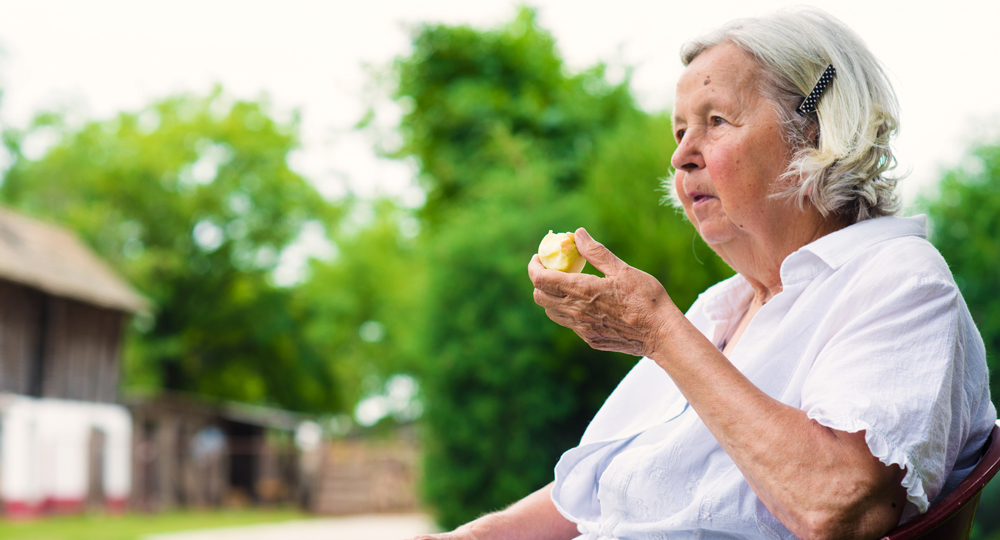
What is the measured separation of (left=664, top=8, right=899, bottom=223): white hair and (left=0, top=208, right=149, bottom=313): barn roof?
63.1 feet

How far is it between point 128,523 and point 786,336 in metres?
19.9

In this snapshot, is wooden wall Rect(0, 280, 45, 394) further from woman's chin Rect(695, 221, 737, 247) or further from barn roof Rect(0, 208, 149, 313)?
woman's chin Rect(695, 221, 737, 247)

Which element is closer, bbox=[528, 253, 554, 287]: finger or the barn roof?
bbox=[528, 253, 554, 287]: finger

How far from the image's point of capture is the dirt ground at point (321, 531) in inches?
576

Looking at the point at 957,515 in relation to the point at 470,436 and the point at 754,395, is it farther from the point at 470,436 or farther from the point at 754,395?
the point at 470,436

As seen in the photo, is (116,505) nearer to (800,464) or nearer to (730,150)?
(730,150)

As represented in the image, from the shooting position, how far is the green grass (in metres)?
14.7

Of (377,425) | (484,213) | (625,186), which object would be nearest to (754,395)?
(625,186)

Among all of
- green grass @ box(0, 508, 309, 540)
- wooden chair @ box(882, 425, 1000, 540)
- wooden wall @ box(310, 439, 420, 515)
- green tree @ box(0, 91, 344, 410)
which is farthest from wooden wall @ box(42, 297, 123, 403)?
wooden chair @ box(882, 425, 1000, 540)

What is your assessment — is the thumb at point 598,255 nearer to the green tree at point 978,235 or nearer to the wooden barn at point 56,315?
the green tree at point 978,235

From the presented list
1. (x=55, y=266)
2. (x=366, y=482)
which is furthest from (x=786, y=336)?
(x=55, y=266)

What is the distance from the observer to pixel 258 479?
27.1m

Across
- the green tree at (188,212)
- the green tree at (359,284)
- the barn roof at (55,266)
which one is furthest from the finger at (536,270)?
the green tree at (188,212)

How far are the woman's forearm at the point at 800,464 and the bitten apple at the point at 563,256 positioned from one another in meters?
0.37
